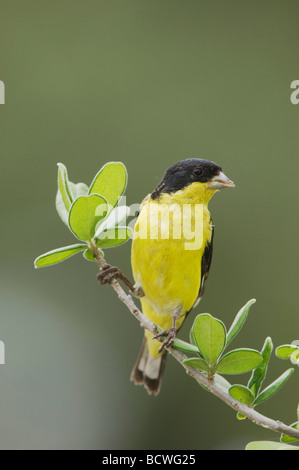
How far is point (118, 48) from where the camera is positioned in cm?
609

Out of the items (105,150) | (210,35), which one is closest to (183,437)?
(105,150)

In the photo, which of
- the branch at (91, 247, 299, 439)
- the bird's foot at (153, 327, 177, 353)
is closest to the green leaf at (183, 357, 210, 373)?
the branch at (91, 247, 299, 439)

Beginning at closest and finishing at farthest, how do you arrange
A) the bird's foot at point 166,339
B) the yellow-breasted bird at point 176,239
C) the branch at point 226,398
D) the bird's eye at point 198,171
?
the branch at point 226,398 < the bird's foot at point 166,339 < the yellow-breasted bird at point 176,239 < the bird's eye at point 198,171

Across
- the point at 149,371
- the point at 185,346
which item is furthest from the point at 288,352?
the point at 149,371

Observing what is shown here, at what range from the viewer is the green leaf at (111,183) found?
1280mm

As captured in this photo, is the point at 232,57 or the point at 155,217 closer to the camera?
the point at 155,217

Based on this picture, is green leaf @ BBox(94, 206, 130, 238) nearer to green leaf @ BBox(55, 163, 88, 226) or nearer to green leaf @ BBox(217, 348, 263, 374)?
green leaf @ BBox(55, 163, 88, 226)

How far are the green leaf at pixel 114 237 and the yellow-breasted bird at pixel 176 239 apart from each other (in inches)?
35.6

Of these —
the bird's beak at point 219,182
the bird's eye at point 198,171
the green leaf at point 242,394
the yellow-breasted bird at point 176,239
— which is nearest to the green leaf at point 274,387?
the green leaf at point 242,394

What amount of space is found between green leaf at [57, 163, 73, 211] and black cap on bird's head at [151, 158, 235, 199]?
1.05m

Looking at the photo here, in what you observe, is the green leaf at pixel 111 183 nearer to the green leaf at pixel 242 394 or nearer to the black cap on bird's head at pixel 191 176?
the green leaf at pixel 242 394

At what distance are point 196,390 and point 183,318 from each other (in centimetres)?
218

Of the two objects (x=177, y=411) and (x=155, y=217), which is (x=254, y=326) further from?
(x=155, y=217)

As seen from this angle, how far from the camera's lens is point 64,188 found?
4.30 feet
